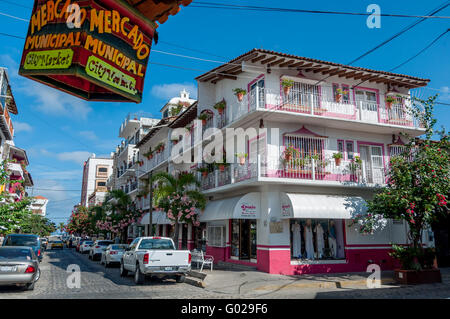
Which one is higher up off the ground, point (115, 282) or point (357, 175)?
point (357, 175)

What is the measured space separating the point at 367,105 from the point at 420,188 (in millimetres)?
7221

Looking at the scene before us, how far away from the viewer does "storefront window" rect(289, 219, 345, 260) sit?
56.4 feet

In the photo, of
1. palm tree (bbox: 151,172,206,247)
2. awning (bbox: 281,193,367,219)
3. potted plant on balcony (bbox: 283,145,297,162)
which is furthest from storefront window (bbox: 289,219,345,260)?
palm tree (bbox: 151,172,206,247)

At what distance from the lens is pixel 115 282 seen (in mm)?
14281

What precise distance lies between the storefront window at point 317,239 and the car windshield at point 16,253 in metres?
11.3

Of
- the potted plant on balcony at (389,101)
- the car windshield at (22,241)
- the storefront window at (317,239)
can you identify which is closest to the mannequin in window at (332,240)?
the storefront window at (317,239)

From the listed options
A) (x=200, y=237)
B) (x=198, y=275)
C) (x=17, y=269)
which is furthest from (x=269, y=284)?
(x=200, y=237)

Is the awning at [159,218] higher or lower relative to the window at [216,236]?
higher

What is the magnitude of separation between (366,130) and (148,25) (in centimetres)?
1665

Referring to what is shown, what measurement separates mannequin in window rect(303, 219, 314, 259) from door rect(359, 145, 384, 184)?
3.74m

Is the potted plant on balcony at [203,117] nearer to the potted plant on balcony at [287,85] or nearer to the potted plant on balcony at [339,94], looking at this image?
the potted plant on balcony at [287,85]

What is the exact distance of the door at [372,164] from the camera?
61.0 ft

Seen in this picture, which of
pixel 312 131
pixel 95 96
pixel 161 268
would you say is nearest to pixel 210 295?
pixel 161 268

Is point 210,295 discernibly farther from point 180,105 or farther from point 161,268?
point 180,105
